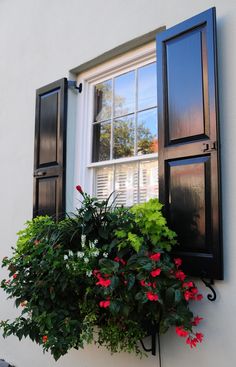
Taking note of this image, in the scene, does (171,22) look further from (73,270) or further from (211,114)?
(73,270)

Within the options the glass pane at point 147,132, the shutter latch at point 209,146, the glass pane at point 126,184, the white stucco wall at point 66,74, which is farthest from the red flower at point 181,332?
the glass pane at point 147,132

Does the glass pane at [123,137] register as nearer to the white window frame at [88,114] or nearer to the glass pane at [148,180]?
the white window frame at [88,114]

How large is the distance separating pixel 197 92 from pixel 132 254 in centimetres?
110

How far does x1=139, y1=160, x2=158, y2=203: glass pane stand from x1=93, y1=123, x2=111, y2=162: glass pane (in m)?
0.46

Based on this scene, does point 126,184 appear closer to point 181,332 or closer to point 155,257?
point 155,257

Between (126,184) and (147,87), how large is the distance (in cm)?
81

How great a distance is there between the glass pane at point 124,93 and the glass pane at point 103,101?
0.31 ft

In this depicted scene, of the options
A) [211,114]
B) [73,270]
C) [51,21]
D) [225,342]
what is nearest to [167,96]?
[211,114]

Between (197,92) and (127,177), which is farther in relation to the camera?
(127,177)

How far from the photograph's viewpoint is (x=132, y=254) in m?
2.21

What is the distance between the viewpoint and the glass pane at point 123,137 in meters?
3.05

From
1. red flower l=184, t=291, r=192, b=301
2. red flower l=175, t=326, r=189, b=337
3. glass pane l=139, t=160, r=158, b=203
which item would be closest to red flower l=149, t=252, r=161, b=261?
red flower l=184, t=291, r=192, b=301

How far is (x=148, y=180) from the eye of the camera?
2.85 metres

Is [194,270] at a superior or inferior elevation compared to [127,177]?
inferior
